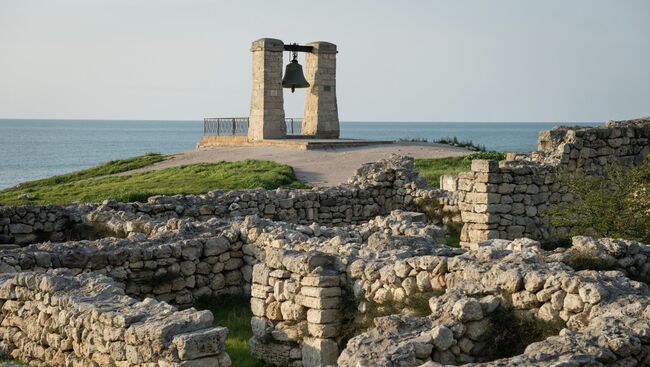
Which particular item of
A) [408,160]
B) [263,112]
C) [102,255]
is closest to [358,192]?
[408,160]

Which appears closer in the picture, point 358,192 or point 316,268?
point 316,268

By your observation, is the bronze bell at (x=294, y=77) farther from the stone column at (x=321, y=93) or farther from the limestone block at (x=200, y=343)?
the limestone block at (x=200, y=343)

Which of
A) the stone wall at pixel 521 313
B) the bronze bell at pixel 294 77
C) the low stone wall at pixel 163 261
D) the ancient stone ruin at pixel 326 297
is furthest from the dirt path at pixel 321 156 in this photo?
the stone wall at pixel 521 313

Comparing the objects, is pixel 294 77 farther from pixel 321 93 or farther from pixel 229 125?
pixel 229 125

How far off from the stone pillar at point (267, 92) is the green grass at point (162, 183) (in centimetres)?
540

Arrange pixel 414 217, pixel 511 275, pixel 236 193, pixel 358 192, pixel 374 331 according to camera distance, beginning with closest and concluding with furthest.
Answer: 1. pixel 374 331
2. pixel 511 275
3. pixel 414 217
4. pixel 236 193
5. pixel 358 192

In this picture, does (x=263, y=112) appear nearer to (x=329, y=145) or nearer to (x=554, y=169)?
(x=329, y=145)

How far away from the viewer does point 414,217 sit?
1522cm

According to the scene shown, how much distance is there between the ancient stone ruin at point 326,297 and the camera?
7605 millimetres

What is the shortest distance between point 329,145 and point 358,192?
13041 mm

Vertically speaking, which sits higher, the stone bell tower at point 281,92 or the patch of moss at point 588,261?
the stone bell tower at point 281,92

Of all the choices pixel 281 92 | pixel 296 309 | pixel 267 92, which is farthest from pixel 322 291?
pixel 281 92

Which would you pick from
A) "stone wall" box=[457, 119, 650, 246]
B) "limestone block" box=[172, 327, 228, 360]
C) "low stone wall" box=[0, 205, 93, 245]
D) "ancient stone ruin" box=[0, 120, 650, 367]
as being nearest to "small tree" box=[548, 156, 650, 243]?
"stone wall" box=[457, 119, 650, 246]

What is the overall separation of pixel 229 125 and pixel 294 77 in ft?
36.5
